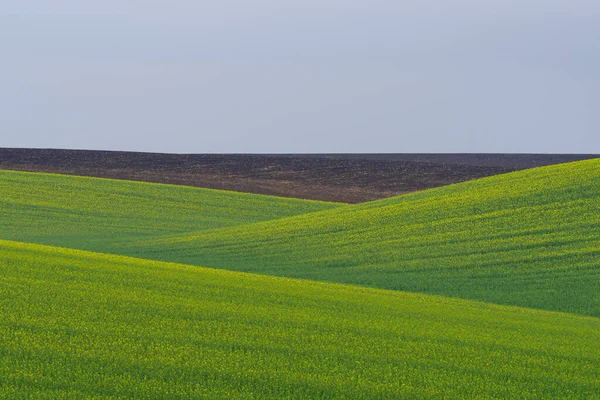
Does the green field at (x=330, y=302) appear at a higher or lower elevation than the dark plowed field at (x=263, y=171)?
lower

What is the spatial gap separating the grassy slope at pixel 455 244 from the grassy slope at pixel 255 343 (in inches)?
194

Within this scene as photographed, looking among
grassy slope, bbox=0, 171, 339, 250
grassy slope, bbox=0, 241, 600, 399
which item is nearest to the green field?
grassy slope, bbox=0, 241, 600, 399

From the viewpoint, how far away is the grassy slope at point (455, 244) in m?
20.1

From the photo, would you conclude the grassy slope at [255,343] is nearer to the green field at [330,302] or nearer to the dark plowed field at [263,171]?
the green field at [330,302]

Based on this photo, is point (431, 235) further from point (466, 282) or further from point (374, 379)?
point (374, 379)

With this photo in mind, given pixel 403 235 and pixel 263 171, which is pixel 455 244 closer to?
pixel 403 235

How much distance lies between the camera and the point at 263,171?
174 ft

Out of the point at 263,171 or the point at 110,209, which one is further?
the point at 263,171

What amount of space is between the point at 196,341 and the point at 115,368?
5.01 ft

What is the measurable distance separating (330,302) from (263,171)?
3943 cm

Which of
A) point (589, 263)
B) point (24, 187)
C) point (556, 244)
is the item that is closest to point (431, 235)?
point (556, 244)

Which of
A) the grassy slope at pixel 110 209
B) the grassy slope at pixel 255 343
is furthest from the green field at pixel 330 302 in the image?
the grassy slope at pixel 110 209

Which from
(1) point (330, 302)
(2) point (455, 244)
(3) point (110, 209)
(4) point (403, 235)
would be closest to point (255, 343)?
(1) point (330, 302)

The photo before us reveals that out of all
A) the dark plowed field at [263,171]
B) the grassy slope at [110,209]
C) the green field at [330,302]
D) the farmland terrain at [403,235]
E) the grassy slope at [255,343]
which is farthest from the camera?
the dark plowed field at [263,171]
